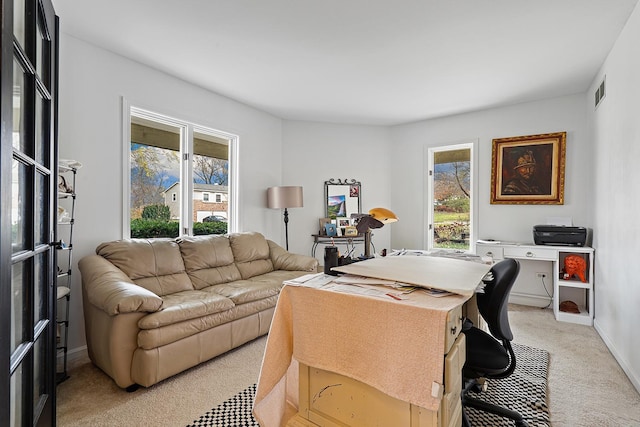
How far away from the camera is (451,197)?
15.5 ft

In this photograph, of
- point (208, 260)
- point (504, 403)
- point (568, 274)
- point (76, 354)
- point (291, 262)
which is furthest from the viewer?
point (291, 262)

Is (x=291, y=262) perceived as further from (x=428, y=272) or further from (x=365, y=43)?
(x=428, y=272)

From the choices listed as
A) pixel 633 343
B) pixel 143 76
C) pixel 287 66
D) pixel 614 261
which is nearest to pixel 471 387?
pixel 633 343

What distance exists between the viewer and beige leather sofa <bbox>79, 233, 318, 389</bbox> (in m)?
2.06

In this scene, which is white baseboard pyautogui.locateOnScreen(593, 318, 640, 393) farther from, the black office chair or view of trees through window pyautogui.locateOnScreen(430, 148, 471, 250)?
view of trees through window pyautogui.locateOnScreen(430, 148, 471, 250)

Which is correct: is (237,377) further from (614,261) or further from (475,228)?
(475,228)

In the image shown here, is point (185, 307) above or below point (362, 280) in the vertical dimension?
below

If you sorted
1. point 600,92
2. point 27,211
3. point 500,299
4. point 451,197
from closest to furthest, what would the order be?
point 27,211 → point 500,299 → point 600,92 → point 451,197

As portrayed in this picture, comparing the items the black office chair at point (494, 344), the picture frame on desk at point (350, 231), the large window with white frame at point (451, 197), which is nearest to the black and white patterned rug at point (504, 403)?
the black office chair at point (494, 344)

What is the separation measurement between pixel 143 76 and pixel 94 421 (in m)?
2.87

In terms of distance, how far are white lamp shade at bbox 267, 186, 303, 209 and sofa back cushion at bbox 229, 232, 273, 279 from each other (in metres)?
0.60

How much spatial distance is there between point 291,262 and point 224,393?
186 centimetres

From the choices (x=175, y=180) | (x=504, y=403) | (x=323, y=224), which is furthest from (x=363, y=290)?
(x=323, y=224)

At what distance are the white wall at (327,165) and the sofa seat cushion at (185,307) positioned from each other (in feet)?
7.63
